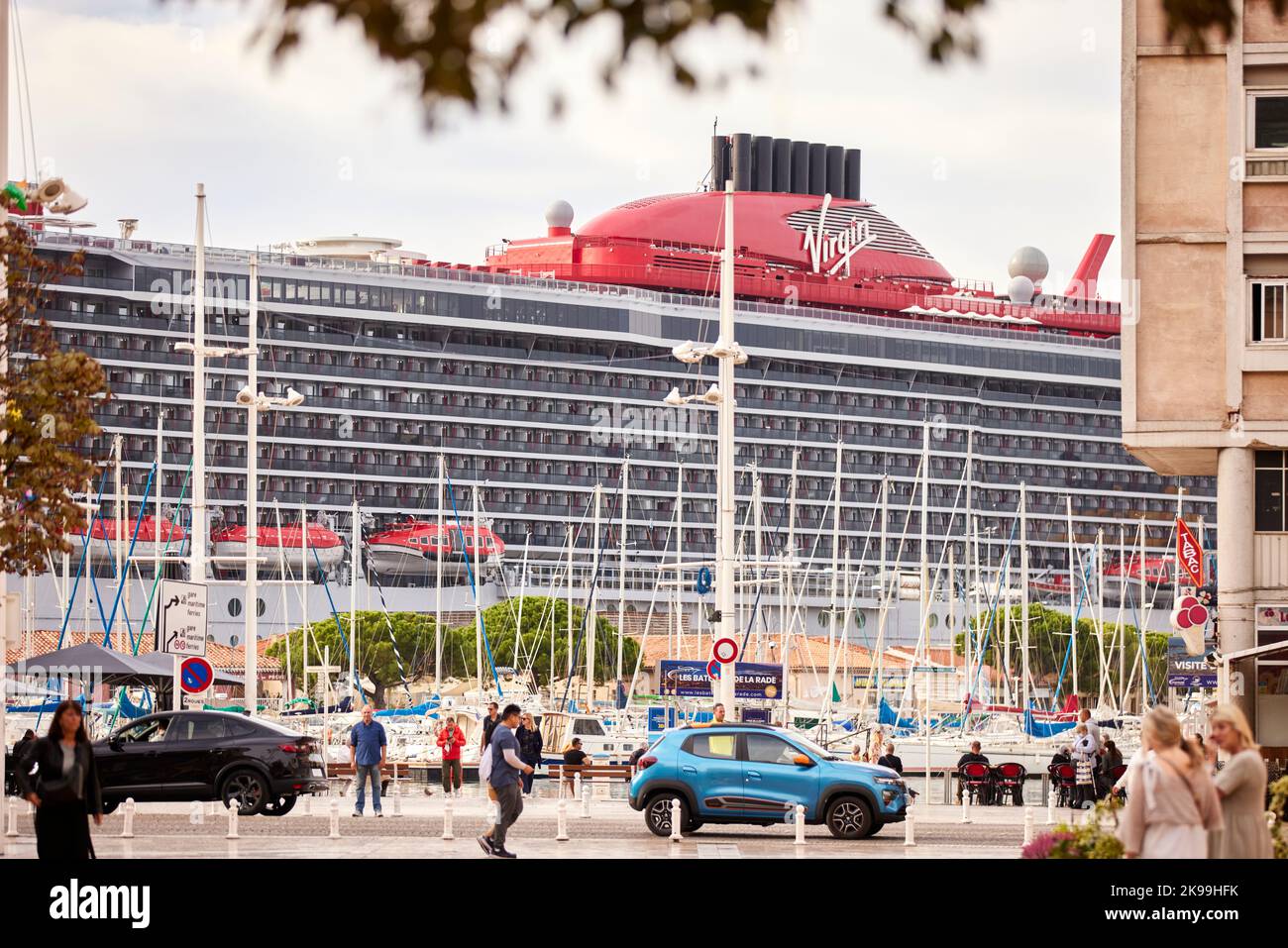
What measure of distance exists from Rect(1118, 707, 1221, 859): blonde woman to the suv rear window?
572 inches

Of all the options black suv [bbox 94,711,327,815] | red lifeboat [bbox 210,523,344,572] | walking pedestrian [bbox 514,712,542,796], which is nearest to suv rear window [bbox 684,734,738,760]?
black suv [bbox 94,711,327,815]

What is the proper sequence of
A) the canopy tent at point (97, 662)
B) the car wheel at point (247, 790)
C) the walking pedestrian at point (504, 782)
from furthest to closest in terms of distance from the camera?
the canopy tent at point (97, 662) < the car wheel at point (247, 790) < the walking pedestrian at point (504, 782)

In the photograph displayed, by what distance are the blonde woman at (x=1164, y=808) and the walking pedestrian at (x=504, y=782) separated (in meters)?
10.7

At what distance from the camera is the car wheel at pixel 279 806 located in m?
29.8

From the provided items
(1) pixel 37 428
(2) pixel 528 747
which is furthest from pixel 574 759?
(1) pixel 37 428

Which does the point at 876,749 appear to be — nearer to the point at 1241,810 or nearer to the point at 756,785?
the point at 756,785

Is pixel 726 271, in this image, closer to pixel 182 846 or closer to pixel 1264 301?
pixel 1264 301

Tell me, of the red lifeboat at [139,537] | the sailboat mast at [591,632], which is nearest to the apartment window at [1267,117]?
the sailboat mast at [591,632]

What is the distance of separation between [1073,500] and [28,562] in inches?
5418

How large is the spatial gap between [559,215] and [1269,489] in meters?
123

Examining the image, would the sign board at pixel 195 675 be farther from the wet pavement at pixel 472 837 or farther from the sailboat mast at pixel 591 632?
the sailboat mast at pixel 591 632

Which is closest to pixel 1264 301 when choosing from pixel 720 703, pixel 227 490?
pixel 720 703

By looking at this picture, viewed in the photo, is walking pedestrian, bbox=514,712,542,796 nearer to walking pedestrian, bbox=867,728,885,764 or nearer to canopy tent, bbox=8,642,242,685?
canopy tent, bbox=8,642,242,685

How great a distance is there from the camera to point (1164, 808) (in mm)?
12312
